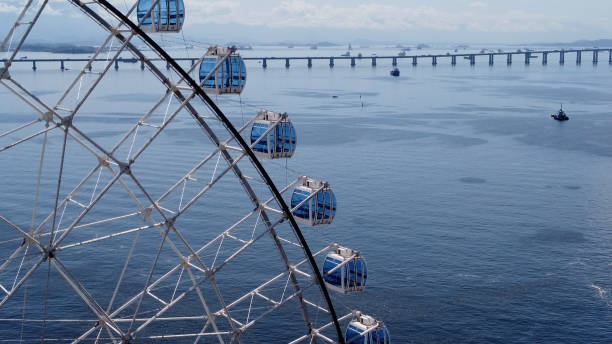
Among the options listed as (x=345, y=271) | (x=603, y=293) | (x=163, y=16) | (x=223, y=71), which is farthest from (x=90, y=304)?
(x=603, y=293)

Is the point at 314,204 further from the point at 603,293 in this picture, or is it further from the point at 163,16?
the point at 603,293

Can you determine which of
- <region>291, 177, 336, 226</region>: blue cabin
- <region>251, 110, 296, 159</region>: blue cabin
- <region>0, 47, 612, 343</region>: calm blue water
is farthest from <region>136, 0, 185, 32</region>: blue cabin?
<region>0, 47, 612, 343</region>: calm blue water

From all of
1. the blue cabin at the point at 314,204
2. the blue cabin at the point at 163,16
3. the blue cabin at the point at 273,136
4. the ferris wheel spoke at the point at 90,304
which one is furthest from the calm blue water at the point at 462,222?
the blue cabin at the point at 163,16

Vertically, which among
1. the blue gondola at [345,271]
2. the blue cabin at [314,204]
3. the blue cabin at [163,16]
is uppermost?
the blue cabin at [163,16]

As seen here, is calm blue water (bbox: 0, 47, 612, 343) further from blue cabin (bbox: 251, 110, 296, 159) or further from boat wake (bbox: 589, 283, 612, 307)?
blue cabin (bbox: 251, 110, 296, 159)

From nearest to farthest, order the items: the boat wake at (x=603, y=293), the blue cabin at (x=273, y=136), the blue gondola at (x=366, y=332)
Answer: the blue cabin at (x=273, y=136) → the blue gondola at (x=366, y=332) → the boat wake at (x=603, y=293)

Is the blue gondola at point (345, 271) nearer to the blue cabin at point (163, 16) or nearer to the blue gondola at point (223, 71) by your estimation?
the blue gondola at point (223, 71)
